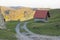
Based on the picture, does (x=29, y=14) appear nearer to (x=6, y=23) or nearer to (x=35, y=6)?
(x=35, y=6)

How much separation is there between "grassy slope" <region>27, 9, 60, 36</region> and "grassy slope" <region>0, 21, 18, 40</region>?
0.23 m

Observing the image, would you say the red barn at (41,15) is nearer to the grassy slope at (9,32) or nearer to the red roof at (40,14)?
the red roof at (40,14)

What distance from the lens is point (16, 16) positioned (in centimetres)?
246

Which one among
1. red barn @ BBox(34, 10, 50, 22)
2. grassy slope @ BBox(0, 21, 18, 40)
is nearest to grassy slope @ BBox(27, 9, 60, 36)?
red barn @ BBox(34, 10, 50, 22)

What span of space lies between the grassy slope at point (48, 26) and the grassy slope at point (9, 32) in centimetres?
23

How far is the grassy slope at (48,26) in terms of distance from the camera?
2.31m

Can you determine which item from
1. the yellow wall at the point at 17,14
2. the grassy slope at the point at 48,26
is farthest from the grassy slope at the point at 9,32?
the grassy slope at the point at 48,26

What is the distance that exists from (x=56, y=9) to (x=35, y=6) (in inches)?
12.9

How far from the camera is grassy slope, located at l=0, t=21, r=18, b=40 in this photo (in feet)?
7.51

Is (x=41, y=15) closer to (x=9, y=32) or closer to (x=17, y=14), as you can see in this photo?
(x=17, y=14)

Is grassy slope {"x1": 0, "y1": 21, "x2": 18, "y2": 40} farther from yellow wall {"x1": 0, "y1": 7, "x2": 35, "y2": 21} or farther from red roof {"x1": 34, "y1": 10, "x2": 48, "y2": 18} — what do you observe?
red roof {"x1": 34, "y1": 10, "x2": 48, "y2": 18}

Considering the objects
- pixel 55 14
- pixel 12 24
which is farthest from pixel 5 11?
pixel 55 14

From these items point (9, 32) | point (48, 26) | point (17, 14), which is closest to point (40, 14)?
point (48, 26)

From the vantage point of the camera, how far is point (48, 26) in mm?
2352
